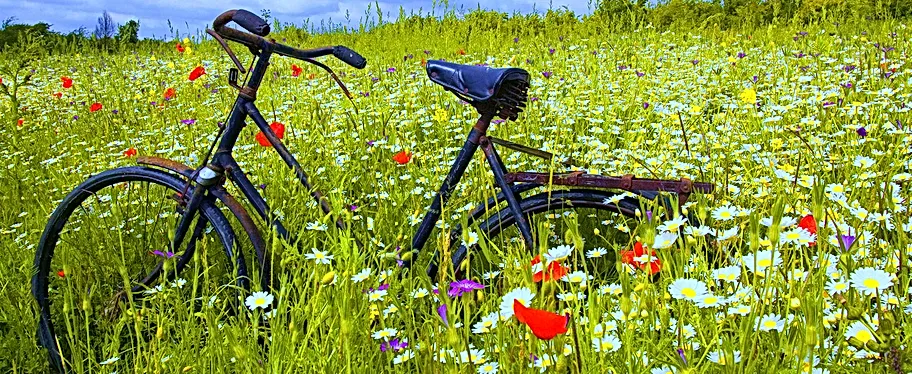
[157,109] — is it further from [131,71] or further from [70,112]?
[131,71]

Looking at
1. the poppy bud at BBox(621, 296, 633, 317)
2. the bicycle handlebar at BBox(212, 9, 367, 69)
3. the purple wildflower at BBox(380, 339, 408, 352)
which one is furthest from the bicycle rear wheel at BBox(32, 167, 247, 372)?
the poppy bud at BBox(621, 296, 633, 317)

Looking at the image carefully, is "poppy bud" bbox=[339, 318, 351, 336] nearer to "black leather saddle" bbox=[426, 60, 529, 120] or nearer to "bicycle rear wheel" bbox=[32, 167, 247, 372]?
"black leather saddle" bbox=[426, 60, 529, 120]

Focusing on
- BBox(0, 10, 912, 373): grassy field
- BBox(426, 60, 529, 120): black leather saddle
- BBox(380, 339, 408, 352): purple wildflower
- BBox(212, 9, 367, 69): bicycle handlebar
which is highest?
BBox(212, 9, 367, 69): bicycle handlebar

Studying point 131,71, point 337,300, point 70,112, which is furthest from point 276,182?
point 131,71

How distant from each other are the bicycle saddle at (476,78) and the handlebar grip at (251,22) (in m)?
0.59

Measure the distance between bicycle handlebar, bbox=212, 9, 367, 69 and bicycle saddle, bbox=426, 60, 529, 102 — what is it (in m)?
0.28

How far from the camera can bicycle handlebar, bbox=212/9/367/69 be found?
7.97 feet

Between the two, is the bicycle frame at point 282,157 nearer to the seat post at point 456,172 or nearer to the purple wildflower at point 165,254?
the seat post at point 456,172

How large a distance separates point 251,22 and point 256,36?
5cm

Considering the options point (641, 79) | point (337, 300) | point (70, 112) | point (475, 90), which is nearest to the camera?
point (337, 300)

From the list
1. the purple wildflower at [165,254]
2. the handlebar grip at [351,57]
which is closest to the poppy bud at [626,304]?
the purple wildflower at [165,254]

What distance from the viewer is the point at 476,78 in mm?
2352

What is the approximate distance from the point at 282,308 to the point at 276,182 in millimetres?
2084

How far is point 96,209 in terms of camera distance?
11.0ft
